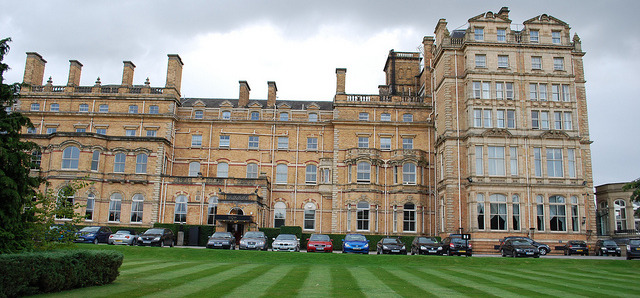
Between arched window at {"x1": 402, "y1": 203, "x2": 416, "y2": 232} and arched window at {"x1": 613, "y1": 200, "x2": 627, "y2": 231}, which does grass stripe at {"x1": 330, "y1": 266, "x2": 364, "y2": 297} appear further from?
arched window at {"x1": 613, "y1": 200, "x2": 627, "y2": 231}

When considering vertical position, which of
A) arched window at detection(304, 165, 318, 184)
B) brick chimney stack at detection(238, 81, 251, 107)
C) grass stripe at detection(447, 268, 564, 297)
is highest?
brick chimney stack at detection(238, 81, 251, 107)

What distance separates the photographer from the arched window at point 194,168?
51.1 meters

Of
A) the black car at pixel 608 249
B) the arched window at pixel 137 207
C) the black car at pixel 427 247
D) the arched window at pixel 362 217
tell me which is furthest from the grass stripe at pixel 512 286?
the arched window at pixel 137 207

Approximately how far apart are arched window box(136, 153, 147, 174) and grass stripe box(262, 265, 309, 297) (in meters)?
31.1

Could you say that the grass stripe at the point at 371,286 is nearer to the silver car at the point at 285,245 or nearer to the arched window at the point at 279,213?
the silver car at the point at 285,245

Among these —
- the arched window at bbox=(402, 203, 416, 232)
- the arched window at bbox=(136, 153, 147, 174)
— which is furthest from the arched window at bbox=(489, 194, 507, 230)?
the arched window at bbox=(136, 153, 147, 174)

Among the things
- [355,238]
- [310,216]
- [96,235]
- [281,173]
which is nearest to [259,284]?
[355,238]

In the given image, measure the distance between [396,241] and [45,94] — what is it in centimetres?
3899

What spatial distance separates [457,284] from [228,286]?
7.76 metres

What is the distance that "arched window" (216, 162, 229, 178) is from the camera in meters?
51.0

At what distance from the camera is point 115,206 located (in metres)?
46.5

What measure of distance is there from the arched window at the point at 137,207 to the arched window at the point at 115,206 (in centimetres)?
124

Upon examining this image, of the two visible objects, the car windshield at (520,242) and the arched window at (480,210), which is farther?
the arched window at (480,210)

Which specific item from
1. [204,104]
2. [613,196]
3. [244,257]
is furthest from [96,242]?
[613,196]
